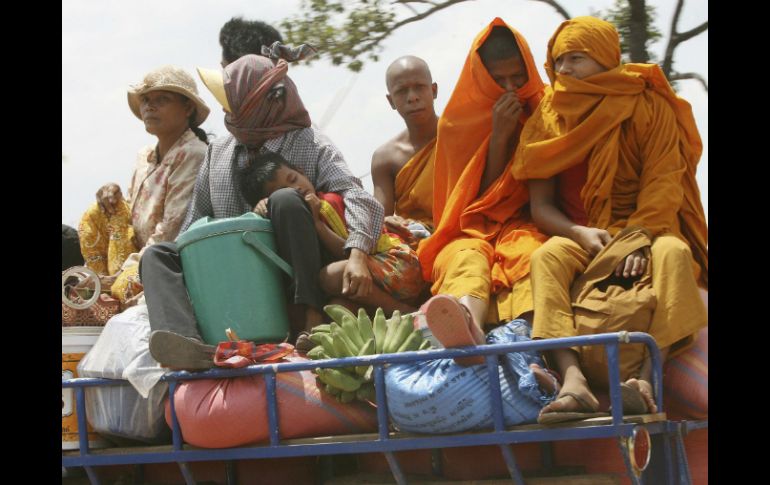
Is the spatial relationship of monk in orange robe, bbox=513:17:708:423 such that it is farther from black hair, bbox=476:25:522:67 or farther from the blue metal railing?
the blue metal railing

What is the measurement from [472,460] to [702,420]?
82 cm

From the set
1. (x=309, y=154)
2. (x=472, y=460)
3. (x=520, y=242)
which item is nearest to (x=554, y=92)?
(x=520, y=242)

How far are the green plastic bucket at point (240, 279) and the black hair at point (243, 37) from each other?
210 cm

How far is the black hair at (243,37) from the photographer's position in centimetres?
626

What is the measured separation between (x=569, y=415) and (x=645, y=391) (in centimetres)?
30

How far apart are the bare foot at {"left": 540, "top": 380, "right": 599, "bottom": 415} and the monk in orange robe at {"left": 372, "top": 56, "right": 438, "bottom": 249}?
1823mm

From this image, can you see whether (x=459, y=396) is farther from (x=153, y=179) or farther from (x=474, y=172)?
(x=153, y=179)

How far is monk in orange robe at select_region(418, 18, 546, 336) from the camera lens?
4422 mm

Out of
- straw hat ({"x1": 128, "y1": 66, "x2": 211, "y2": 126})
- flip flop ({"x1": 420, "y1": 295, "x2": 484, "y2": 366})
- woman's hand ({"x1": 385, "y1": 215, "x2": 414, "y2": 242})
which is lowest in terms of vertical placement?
flip flop ({"x1": 420, "y1": 295, "x2": 484, "y2": 366})

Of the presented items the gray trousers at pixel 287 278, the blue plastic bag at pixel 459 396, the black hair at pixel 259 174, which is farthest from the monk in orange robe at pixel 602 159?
the black hair at pixel 259 174

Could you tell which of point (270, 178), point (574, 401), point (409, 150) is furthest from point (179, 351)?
point (409, 150)

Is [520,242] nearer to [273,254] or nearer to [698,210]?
[698,210]

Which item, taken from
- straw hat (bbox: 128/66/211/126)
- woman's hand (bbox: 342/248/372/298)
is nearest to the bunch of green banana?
woman's hand (bbox: 342/248/372/298)

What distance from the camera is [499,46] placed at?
15.2ft
